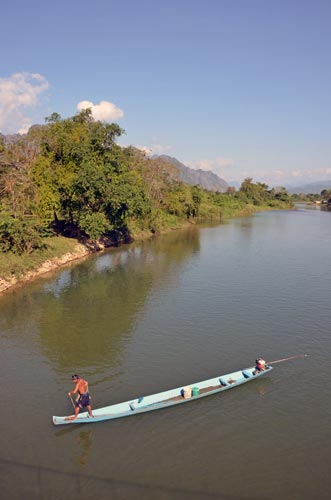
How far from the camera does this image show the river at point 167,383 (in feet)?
42.4

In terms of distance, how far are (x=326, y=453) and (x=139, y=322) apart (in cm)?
1477

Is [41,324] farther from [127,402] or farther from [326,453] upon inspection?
[326,453]

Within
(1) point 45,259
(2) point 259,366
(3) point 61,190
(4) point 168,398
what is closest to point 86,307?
(1) point 45,259

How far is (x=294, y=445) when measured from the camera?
14633 millimetres

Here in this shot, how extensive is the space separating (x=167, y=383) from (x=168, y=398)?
1829 millimetres

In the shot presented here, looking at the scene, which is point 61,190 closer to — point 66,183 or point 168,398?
point 66,183

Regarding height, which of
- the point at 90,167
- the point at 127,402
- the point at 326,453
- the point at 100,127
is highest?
the point at 100,127

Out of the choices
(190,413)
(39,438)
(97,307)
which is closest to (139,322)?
(97,307)

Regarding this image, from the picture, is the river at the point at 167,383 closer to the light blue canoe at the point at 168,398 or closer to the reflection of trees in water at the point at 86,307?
the reflection of trees in water at the point at 86,307

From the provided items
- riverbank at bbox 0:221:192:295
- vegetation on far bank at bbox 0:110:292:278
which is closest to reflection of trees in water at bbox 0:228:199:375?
riverbank at bbox 0:221:192:295

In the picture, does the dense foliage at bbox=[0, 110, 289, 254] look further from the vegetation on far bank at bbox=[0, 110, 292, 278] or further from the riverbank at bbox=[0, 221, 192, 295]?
the riverbank at bbox=[0, 221, 192, 295]

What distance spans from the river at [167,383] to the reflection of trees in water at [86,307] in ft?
0.45

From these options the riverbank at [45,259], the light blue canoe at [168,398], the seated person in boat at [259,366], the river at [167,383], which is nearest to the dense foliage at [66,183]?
the riverbank at [45,259]

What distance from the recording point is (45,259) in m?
39.9
